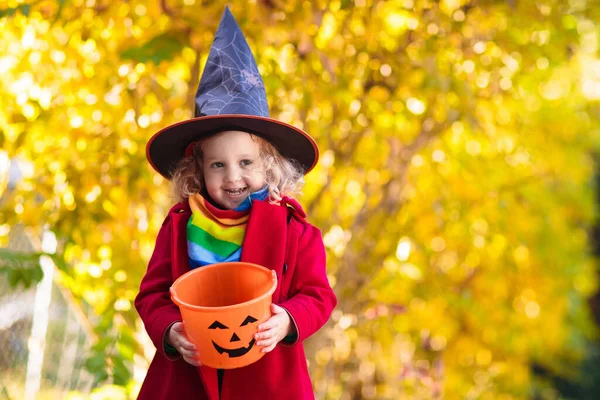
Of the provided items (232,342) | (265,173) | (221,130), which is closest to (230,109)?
(221,130)

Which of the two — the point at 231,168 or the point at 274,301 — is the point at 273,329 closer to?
the point at 274,301

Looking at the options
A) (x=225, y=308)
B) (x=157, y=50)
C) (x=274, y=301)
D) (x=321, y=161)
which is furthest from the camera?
(x=321, y=161)

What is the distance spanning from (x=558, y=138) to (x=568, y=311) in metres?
1.88

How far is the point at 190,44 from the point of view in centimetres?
285

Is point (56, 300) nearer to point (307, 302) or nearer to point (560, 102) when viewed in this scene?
point (307, 302)

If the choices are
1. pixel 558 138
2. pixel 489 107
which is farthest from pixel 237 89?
pixel 558 138

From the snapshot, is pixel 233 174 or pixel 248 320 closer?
pixel 248 320

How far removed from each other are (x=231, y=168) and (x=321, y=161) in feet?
6.75

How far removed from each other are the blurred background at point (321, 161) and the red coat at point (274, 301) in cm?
92

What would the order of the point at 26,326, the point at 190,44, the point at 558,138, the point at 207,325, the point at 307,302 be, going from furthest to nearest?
the point at 558,138
the point at 26,326
the point at 190,44
the point at 307,302
the point at 207,325

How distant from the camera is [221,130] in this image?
6.06ft

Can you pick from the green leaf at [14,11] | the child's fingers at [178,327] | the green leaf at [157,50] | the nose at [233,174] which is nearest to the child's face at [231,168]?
→ the nose at [233,174]

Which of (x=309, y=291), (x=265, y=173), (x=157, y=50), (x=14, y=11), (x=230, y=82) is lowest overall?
(x=309, y=291)

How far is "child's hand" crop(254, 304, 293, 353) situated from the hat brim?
0.46 metres
